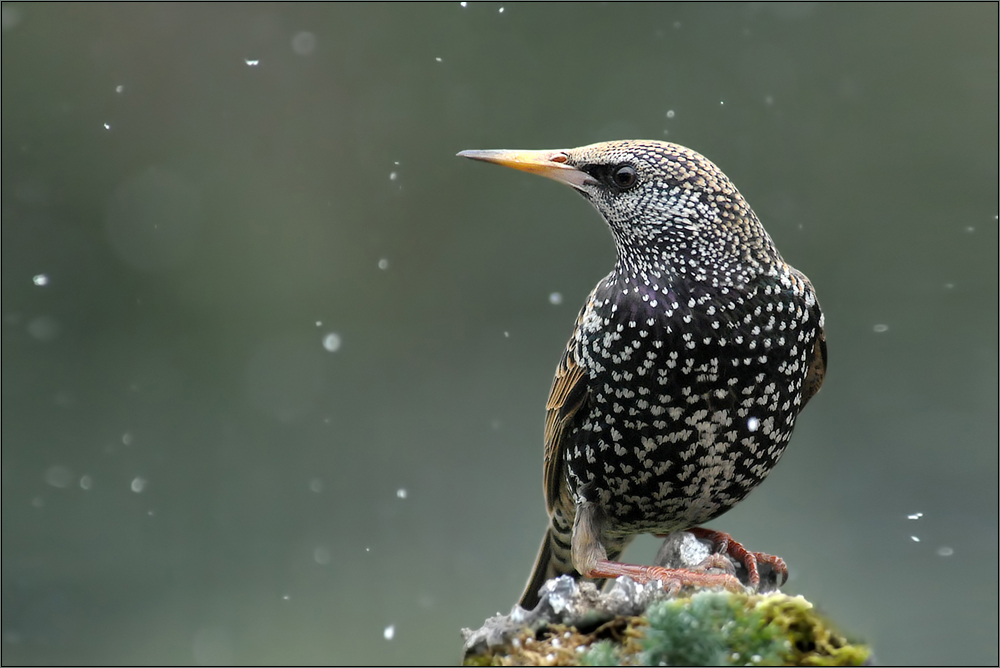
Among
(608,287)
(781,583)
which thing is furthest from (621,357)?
(781,583)

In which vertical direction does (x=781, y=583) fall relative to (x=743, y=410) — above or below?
below

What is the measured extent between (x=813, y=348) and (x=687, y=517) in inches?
27.5

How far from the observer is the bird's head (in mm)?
2869

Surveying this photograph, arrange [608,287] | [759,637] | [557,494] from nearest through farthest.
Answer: [759,637]
[608,287]
[557,494]

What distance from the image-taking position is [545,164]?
2.98 m

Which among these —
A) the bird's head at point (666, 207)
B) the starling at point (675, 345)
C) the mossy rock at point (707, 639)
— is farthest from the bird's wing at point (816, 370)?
the mossy rock at point (707, 639)

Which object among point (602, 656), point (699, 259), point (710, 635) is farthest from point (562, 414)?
point (710, 635)

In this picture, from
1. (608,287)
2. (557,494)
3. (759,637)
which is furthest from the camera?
(557,494)

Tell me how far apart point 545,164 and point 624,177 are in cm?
25

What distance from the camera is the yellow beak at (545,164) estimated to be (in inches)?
117

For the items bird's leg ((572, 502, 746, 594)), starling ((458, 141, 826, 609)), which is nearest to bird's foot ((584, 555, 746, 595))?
bird's leg ((572, 502, 746, 594))

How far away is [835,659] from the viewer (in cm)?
193

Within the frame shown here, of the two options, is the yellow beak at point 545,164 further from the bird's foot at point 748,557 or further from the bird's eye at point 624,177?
the bird's foot at point 748,557

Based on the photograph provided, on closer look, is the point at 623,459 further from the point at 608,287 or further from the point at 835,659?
the point at 835,659
